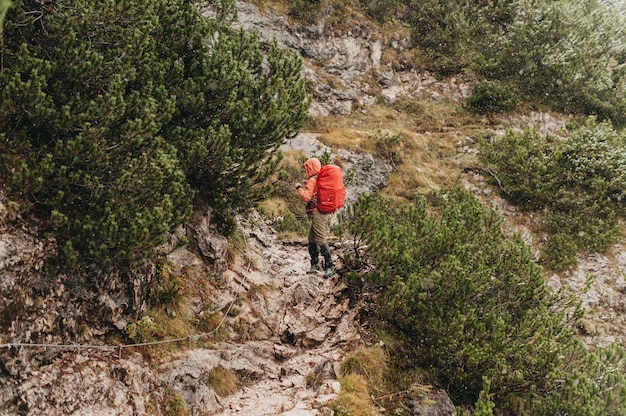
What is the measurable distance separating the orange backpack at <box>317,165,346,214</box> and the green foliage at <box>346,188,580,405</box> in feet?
1.49

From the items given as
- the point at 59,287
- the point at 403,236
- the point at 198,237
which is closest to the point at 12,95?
the point at 59,287

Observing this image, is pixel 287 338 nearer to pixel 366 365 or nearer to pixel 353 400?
pixel 366 365

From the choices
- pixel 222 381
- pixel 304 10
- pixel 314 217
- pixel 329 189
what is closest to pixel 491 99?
pixel 304 10

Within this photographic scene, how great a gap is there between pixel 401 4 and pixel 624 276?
1648cm

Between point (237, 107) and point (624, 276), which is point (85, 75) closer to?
point (237, 107)

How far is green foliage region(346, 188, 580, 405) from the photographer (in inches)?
271

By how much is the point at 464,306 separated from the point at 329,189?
3063mm

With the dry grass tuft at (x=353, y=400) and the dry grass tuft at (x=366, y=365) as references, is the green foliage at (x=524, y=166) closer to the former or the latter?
the dry grass tuft at (x=366, y=365)

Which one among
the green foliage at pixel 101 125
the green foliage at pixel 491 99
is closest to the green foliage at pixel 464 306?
the green foliage at pixel 101 125

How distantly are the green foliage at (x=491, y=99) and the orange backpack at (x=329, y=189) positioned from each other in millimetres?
14298

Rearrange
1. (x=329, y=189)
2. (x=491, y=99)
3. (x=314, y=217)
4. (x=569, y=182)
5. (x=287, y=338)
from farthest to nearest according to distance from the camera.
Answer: (x=491, y=99) < (x=569, y=182) < (x=314, y=217) < (x=329, y=189) < (x=287, y=338)

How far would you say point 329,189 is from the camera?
26.8ft

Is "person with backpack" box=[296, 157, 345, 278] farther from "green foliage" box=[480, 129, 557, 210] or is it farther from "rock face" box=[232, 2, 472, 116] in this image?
"rock face" box=[232, 2, 472, 116]

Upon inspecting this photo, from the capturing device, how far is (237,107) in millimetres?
7086
